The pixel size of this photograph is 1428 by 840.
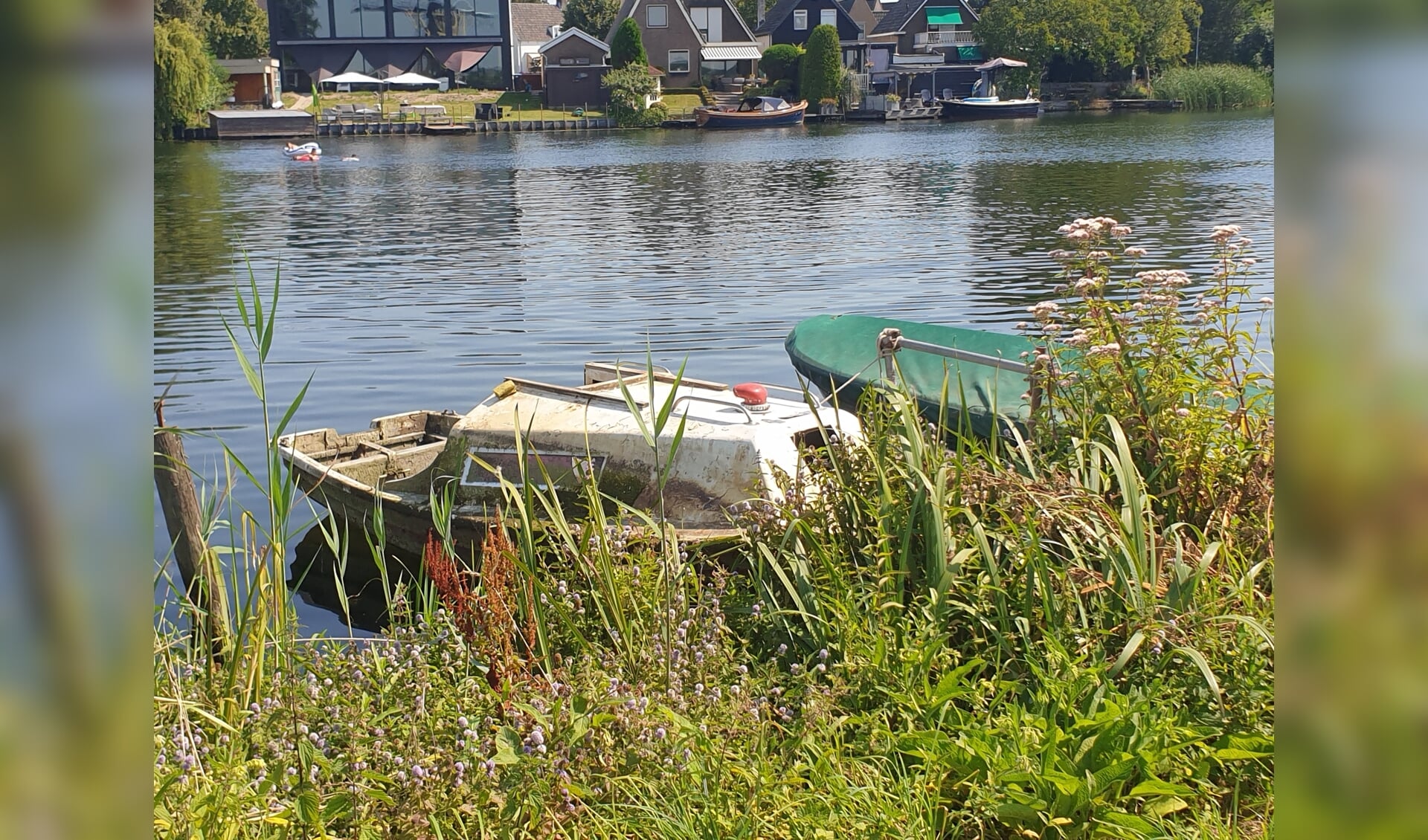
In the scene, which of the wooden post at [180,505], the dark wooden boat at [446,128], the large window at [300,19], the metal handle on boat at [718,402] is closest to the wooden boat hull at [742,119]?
the dark wooden boat at [446,128]

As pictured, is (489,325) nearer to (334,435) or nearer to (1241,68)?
(334,435)

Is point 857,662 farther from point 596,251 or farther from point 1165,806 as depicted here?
point 596,251

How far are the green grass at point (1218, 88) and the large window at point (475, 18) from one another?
4426 centimetres

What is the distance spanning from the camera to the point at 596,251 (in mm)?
29359

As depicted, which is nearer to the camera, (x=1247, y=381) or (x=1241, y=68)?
(x=1247, y=381)

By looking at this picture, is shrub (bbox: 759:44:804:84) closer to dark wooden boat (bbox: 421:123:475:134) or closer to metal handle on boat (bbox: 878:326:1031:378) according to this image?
dark wooden boat (bbox: 421:123:475:134)

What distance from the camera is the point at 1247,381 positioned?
217 inches

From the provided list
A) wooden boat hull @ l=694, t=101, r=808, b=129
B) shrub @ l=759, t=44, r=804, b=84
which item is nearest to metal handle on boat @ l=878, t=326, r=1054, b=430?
wooden boat hull @ l=694, t=101, r=808, b=129

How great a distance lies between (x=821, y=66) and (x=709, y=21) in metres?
11.4

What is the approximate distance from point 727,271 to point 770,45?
7235cm

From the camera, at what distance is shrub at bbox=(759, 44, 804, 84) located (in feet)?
287

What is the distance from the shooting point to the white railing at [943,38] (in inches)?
3725

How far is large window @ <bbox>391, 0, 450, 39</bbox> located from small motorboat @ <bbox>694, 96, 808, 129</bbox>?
63.4 feet
